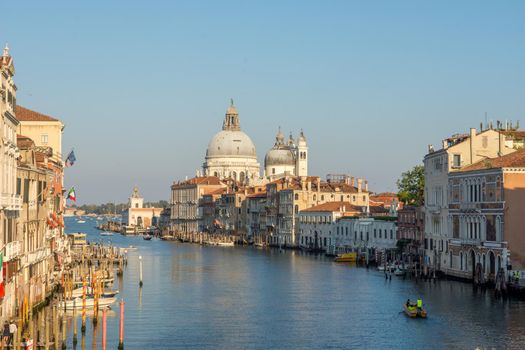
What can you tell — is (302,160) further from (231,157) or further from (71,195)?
(71,195)

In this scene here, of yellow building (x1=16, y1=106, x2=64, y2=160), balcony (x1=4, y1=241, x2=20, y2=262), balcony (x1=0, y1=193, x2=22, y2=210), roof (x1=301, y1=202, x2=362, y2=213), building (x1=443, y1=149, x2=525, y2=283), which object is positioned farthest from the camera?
roof (x1=301, y1=202, x2=362, y2=213)

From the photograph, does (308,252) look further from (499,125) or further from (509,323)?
(509,323)

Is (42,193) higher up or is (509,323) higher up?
(42,193)

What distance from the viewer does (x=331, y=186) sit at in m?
91.4

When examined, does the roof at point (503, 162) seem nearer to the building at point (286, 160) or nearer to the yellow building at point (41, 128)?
the yellow building at point (41, 128)

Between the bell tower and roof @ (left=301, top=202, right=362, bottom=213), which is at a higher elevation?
the bell tower

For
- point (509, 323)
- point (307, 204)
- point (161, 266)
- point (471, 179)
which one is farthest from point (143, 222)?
point (509, 323)

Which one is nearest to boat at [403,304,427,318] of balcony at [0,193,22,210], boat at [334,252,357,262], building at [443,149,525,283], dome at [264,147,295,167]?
building at [443,149,525,283]

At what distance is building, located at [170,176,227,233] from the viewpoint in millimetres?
129250

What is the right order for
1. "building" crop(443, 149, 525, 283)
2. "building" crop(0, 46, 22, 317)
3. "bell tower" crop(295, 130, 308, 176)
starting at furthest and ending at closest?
"bell tower" crop(295, 130, 308, 176) < "building" crop(443, 149, 525, 283) < "building" crop(0, 46, 22, 317)

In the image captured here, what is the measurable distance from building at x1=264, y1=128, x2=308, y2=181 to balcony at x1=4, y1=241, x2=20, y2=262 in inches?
4069

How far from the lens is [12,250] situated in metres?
27.7

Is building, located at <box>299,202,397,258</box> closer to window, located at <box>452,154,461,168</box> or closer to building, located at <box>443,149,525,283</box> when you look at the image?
window, located at <box>452,154,461,168</box>

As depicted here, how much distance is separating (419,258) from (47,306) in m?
24.7
